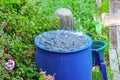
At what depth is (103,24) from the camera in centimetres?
658

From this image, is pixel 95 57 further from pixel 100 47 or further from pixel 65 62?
pixel 65 62

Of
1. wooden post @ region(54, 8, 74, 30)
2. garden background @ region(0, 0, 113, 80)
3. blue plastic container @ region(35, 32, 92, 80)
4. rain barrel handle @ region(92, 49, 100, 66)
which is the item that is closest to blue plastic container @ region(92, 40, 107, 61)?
rain barrel handle @ region(92, 49, 100, 66)

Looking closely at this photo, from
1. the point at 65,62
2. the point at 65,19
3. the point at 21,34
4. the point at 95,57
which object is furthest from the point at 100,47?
the point at 65,62

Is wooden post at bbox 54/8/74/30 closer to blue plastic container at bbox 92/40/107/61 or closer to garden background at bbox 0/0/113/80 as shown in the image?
garden background at bbox 0/0/113/80

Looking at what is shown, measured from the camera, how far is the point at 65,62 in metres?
3.75

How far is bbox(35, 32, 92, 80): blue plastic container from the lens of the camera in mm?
3752

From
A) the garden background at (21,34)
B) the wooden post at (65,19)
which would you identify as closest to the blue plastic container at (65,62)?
the garden background at (21,34)

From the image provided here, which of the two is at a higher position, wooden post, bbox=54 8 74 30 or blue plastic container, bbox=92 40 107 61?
wooden post, bbox=54 8 74 30

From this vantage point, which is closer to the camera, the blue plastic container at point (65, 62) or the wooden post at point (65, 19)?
the blue plastic container at point (65, 62)

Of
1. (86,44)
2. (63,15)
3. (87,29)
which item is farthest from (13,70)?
(87,29)

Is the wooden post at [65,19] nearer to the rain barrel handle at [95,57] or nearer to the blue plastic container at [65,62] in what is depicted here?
the rain barrel handle at [95,57]

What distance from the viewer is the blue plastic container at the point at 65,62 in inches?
148

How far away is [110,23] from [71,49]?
117 inches

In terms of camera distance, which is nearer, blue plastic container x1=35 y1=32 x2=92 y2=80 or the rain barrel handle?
blue plastic container x1=35 y1=32 x2=92 y2=80
